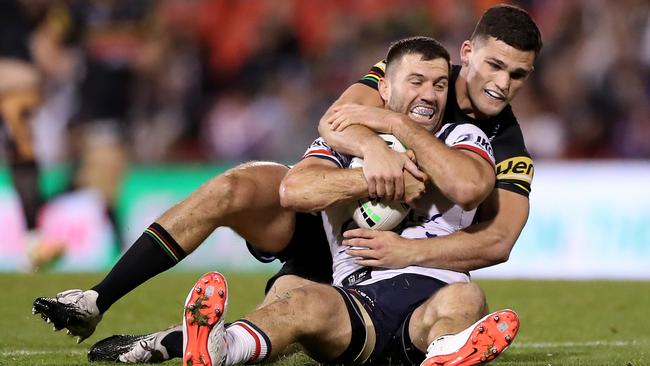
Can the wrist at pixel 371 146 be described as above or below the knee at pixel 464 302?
above

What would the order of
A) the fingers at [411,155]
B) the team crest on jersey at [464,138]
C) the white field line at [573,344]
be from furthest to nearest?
the white field line at [573,344] → the team crest on jersey at [464,138] → the fingers at [411,155]

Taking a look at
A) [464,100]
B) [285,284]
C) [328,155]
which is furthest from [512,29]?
[285,284]

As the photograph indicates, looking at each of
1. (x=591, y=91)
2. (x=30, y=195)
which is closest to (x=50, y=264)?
(x=30, y=195)

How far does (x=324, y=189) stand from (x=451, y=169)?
23.3 inches

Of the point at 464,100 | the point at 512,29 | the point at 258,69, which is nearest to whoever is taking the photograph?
the point at 512,29

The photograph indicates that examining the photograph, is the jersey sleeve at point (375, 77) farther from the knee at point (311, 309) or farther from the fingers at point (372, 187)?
the knee at point (311, 309)

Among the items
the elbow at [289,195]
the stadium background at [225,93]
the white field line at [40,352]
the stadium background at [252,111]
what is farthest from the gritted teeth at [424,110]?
the stadium background at [225,93]

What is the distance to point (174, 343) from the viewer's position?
5562mm

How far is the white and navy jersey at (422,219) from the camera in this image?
18.4ft

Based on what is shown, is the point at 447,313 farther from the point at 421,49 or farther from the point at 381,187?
the point at 421,49

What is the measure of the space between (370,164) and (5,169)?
30.1 feet

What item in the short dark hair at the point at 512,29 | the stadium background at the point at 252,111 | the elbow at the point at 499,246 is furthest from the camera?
the stadium background at the point at 252,111

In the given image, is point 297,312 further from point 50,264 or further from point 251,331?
point 50,264

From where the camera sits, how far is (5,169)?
44.8 feet
